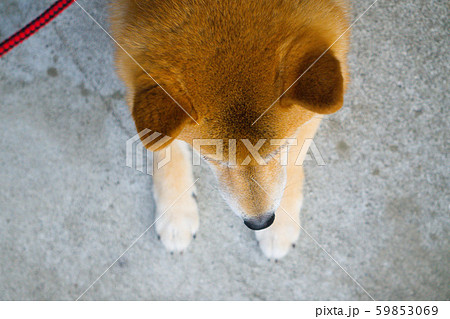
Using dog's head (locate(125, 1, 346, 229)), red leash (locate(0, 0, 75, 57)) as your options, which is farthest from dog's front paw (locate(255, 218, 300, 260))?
red leash (locate(0, 0, 75, 57))

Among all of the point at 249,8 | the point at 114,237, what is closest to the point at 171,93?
the point at 249,8

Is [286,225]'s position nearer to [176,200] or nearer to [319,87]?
[176,200]

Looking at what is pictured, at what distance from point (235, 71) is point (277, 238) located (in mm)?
1402

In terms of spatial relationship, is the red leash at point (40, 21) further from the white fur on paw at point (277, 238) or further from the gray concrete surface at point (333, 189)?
the white fur on paw at point (277, 238)

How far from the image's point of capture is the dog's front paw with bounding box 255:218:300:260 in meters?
2.30

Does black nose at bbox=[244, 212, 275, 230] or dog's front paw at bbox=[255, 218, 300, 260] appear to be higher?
black nose at bbox=[244, 212, 275, 230]

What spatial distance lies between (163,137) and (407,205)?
1923 mm

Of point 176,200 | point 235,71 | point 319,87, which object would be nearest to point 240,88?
point 235,71

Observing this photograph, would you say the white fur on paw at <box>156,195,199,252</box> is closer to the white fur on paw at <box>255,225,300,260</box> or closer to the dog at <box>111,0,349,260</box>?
the white fur on paw at <box>255,225,300,260</box>

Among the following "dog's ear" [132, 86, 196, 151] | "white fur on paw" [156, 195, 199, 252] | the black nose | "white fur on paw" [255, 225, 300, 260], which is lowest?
"white fur on paw" [255, 225, 300, 260]

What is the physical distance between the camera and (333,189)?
94.0 inches
